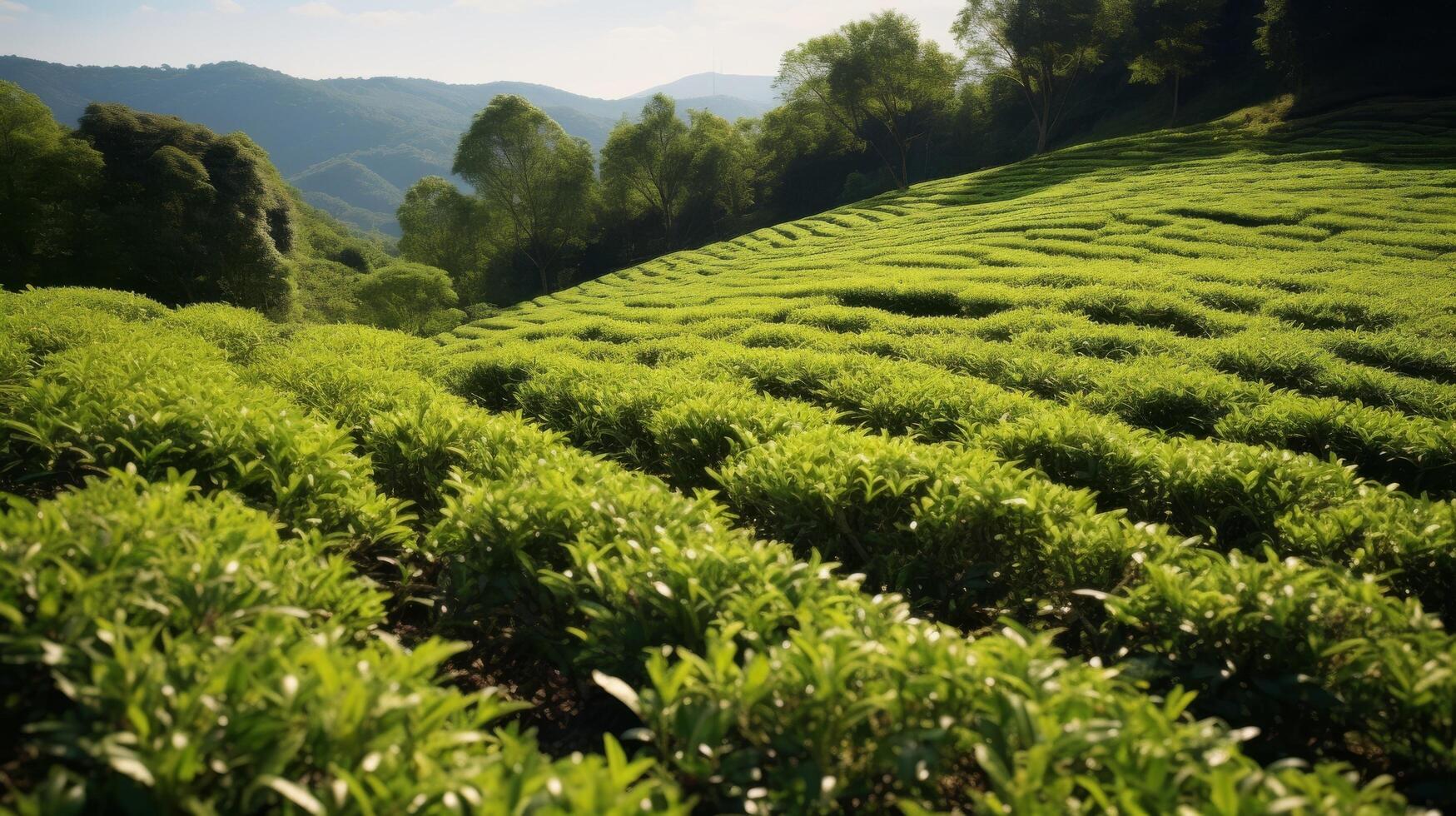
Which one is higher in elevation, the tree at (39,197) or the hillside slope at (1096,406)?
the tree at (39,197)

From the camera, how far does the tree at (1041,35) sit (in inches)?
1452

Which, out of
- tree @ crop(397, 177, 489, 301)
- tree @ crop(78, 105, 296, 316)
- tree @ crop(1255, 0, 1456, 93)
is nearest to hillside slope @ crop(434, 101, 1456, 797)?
tree @ crop(78, 105, 296, 316)

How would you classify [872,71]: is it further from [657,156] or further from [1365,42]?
[1365,42]

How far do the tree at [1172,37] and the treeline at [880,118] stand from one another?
0.10 meters

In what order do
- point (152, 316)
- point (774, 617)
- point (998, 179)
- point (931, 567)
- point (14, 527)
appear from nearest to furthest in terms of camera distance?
point (14, 527), point (774, 617), point (931, 567), point (152, 316), point (998, 179)

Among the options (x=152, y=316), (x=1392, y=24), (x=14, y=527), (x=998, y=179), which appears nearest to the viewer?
(x=14, y=527)

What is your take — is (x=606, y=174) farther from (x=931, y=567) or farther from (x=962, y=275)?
(x=931, y=567)

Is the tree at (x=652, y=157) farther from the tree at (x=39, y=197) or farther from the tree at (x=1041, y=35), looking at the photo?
the tree at (x=39, y=197)

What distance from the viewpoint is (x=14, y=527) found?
237 centimetres

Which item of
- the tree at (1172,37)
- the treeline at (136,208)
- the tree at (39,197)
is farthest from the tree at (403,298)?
the tree at (1172,37)

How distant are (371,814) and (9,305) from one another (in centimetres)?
1071

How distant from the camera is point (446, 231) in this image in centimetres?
4353

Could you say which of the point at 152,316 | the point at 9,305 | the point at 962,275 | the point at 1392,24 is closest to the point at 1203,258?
the point at 962,275

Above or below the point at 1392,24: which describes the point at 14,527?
below
